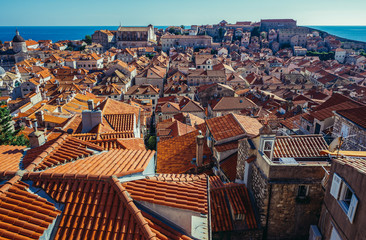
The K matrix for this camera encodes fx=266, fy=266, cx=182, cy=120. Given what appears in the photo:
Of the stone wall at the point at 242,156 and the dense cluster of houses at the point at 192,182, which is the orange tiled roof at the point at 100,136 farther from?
the stone wall at the point at 242,156

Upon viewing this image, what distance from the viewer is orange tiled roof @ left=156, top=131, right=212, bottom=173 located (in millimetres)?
16969

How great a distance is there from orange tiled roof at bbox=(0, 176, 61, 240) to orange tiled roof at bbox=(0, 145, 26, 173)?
0.97 meters

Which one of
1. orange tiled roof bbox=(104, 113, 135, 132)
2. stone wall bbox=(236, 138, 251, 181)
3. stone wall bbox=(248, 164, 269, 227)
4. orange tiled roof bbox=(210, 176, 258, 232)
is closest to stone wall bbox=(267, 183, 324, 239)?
stone wall bbox=(248, 164, 269, 227)

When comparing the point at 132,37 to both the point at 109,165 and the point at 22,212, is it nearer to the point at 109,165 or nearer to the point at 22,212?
the point at 109,165

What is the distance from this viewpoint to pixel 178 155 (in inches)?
725

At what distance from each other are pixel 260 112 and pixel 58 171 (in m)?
31.3

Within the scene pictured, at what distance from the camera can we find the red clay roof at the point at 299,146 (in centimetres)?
1157

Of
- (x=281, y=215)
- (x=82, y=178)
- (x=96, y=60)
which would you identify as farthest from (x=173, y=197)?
(x=96, y=60)

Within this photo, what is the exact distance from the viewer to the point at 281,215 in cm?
1051

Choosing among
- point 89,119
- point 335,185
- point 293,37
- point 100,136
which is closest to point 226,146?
point 100,136

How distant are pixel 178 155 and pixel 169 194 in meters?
11.8

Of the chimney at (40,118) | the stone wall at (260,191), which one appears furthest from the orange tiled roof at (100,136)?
the chimney at (40,118)

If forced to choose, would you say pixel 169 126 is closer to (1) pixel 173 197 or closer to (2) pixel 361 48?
(1) pixel 173 197

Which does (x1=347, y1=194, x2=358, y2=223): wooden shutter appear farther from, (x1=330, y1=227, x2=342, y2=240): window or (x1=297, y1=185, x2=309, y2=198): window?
(x1=297, y1=185, x2=309, y2=198): window
